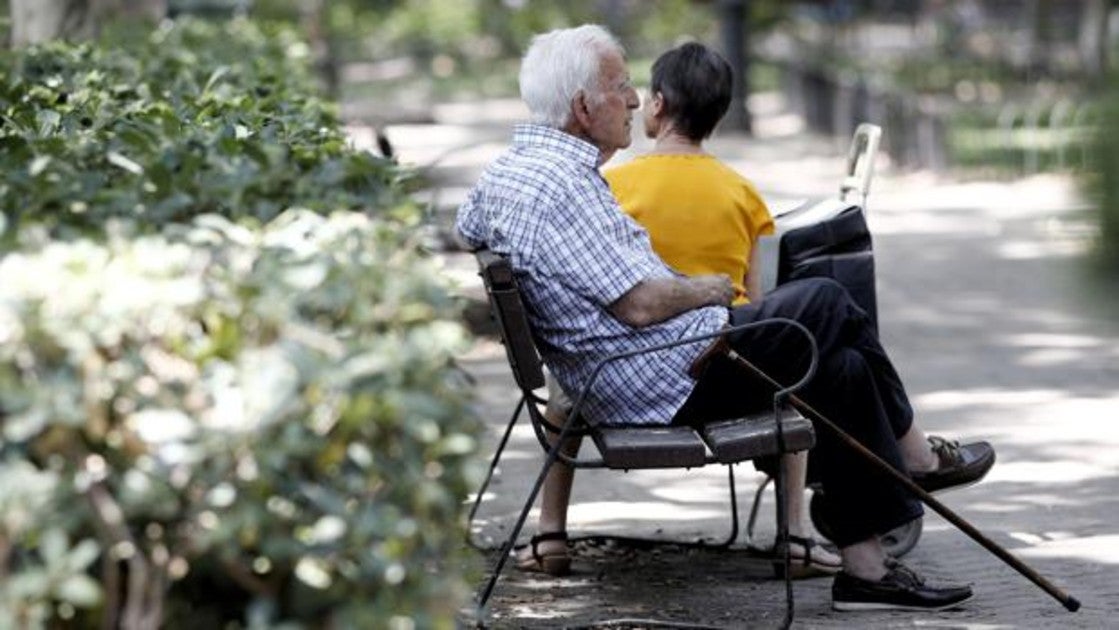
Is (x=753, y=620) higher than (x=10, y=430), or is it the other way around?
(x=10, y=430)

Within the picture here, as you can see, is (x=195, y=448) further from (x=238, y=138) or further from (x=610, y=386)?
(x=610, y=386)

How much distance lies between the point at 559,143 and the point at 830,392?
0.94 metres

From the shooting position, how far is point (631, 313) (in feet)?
20.2

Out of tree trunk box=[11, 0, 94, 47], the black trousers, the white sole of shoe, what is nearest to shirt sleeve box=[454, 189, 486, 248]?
the black trousers

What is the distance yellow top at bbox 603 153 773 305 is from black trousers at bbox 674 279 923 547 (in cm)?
35

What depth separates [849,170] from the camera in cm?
813

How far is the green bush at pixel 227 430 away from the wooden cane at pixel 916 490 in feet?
7.23

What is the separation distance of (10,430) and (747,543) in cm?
407

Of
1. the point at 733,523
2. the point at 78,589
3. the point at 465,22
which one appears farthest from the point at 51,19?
the point at 465,22

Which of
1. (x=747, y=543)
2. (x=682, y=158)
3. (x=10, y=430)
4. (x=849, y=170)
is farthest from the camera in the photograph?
(x=849, y=170)

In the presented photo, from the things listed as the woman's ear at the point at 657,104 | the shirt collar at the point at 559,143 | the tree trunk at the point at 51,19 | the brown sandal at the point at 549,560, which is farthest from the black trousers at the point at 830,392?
the tree trunk at the point at 51,19

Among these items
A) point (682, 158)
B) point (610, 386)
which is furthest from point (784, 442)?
point (682, 158)

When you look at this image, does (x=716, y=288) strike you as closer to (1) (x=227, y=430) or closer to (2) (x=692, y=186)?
(2) (x=692, y=186)

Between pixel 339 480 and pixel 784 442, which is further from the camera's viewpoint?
pixel 784 442
